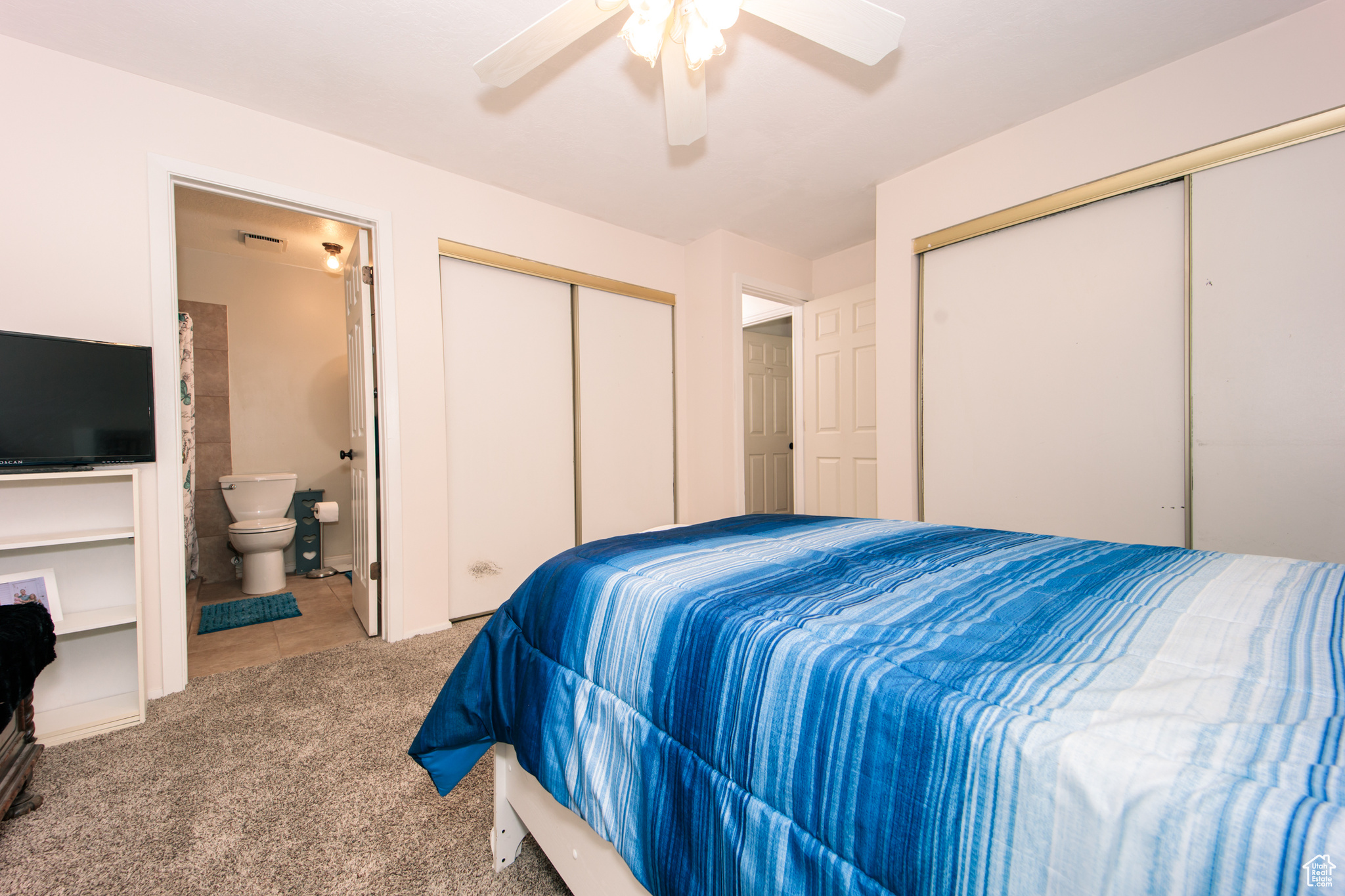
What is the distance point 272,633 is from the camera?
2.69 meters

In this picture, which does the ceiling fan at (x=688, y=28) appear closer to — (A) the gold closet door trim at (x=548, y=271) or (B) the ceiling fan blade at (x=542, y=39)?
(B) the ceiling fan blade at (x=542, y=39)

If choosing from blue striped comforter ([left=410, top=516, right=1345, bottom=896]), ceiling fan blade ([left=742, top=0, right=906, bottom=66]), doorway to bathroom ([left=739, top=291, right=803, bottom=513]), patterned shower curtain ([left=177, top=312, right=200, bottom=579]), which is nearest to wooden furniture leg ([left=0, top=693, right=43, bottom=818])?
blue striped comforter ([left=410, top=516, right=1345, bottom=896])

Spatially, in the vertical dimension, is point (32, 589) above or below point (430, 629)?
above

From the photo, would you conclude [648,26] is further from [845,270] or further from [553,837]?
[845,270]

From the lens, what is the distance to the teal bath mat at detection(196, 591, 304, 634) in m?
2.80

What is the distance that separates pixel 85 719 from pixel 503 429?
6.22 feet

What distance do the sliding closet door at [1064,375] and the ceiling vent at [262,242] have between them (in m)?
4.03

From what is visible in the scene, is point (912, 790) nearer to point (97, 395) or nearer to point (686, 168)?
point (97, 395)

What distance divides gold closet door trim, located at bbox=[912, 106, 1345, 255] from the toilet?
4203 mm

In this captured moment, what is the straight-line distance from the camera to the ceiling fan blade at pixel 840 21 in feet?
4.48

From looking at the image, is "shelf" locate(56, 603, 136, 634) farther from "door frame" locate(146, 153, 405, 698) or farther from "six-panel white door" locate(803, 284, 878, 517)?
"six-panel white door" locate(803, 284, 878, 517)

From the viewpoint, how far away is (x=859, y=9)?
1359 millimetres

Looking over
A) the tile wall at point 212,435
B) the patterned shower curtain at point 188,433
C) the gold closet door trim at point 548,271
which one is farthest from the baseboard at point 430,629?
the tile wall at point 212,435

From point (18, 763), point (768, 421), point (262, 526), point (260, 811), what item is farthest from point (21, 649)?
point (768, 421)
